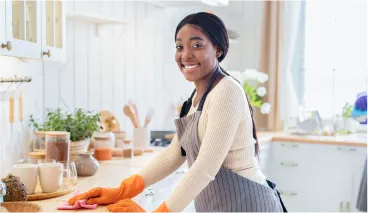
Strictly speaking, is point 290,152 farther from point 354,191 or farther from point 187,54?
point 187,54

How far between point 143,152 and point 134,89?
104cm

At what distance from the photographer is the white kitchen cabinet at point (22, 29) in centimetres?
191

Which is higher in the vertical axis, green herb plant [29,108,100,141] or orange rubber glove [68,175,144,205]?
green herb plant [29,108,100,141]

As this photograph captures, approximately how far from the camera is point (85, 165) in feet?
8.10

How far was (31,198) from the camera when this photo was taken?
1.98 metres

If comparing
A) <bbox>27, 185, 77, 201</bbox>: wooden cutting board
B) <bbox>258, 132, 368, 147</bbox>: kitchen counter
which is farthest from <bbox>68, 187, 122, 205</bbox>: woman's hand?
<bbox>258, 132, 368, 147</bbox>: kitchen counter

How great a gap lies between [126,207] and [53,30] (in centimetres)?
116

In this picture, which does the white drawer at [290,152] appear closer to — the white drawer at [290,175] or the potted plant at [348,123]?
the white drawer at [290,175]

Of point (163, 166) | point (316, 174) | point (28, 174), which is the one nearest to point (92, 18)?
point (28, 174)

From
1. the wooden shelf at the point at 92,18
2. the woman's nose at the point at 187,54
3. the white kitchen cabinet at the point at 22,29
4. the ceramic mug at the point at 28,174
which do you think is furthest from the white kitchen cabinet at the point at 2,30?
the wooden shelf at the point at 92,18

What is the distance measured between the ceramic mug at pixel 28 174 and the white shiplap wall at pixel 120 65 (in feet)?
1.62

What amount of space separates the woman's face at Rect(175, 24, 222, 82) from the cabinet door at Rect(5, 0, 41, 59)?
2.15 ft

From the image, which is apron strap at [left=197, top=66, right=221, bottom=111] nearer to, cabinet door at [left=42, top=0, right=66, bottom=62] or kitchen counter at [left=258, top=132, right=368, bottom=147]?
cabinet door at [left=42, top=0, right=66, bottom=62]

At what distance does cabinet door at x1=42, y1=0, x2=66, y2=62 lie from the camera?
2.35 meters
